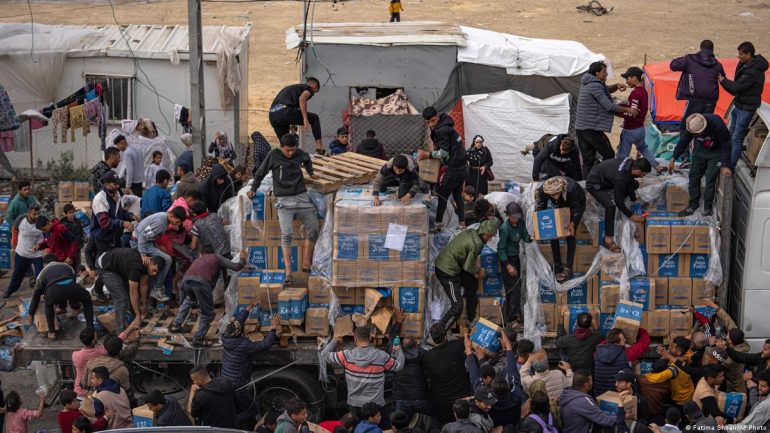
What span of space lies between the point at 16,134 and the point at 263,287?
9.67 metres

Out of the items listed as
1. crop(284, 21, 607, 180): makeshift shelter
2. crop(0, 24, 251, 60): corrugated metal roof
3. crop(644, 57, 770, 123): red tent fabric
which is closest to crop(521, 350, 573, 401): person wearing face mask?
crop(284, 21, 607, 180): makeshift shelter

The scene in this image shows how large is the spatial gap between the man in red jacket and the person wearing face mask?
5824 mm

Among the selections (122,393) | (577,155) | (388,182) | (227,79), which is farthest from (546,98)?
(122,393)

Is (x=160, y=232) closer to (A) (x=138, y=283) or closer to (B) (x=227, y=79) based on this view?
(A) (x=138, y=283)

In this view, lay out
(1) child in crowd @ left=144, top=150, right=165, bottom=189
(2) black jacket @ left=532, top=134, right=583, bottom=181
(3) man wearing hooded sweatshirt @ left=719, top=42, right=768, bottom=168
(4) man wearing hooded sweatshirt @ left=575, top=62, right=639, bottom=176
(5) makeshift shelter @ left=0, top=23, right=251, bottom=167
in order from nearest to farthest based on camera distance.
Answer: (3) man wearing hooded sweatshirt @ left=719, top=42, right=768, bottom=168 < (2) black jacket @ left=532, top=134, right=583, bottom=181 < (4) man wearing hooded sweatshirt @ left=575, top=62, right=639, bottom=176 < (1) child in crowd @ left=144, top=150, right=165, bottom=189 < (5) makeshift shelter @ left=0, top=23, right=251, bottom=167

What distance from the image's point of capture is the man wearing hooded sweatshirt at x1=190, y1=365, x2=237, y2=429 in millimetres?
10461

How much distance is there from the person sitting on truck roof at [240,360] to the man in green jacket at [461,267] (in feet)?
6.64

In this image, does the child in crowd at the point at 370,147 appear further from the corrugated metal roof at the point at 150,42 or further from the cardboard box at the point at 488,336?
the corrugated metal roof at the point at 150,42

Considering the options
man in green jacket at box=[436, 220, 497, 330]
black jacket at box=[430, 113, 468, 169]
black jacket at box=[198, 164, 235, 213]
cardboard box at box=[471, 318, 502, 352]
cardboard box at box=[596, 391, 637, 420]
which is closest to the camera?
cardboard box at box=[596, 391, 637, 420]

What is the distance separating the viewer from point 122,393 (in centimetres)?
1078

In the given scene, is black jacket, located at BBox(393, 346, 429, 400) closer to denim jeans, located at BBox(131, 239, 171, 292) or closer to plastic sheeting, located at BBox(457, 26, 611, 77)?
denim jeans, located at BBox(131, 239, 171, 292)

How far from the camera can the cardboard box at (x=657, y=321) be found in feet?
38.5

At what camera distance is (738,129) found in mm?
12383

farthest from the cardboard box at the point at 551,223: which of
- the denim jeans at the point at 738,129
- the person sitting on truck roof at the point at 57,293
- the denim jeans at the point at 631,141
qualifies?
the person sitting on truck roof at the point at 57,293
